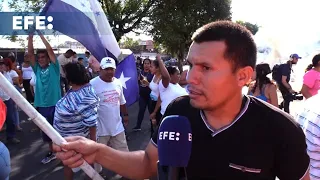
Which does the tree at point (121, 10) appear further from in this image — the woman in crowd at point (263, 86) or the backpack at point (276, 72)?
the woman in crowd at point (263, 86)

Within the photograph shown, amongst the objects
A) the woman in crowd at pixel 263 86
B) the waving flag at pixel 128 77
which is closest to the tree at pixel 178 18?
the waving flag at pixel 128 77

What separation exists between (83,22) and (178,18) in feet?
58.5

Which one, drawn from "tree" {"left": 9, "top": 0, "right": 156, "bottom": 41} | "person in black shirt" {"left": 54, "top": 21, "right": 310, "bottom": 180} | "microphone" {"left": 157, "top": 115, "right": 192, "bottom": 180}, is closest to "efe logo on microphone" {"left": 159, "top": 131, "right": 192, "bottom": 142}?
"microphone" {"left": 157, "top": 115, "right": 192, "bottom": 180}

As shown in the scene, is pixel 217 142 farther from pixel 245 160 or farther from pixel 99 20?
pixel 99 20

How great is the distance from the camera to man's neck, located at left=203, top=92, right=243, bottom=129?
1.76 metres

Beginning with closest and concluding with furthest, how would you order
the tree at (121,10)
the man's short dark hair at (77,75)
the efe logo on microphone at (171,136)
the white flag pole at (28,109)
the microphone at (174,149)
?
1. the white flag pole at (28,109)
2. the microphone at (174,149)
3. the efe logo on microphone at (171,136)
4. the man's short dark hair at (77,75)
5. the tree at (121,10)

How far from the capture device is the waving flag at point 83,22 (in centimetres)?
497

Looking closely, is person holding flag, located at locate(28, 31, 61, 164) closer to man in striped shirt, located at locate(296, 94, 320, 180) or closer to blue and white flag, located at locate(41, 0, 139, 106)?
blue and white flag, located at locate(41, 0, 139, 106)

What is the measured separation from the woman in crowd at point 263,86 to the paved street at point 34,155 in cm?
252

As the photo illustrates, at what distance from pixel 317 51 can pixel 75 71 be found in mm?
3659

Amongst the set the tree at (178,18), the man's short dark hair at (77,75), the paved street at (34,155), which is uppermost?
the tree at (178,18)

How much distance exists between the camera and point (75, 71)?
444 centimetres

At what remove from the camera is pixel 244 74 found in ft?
5.70

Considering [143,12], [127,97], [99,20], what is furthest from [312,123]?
[143,12]
